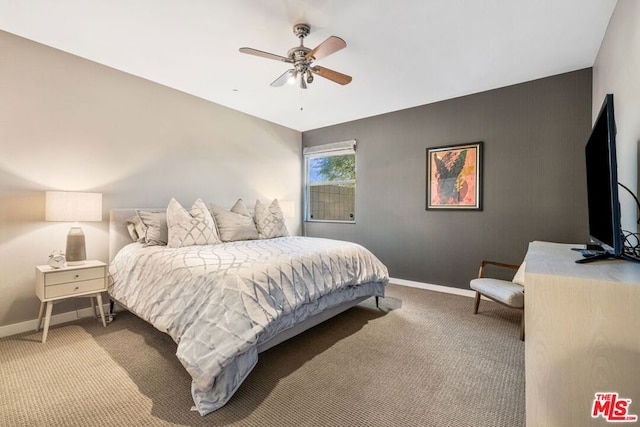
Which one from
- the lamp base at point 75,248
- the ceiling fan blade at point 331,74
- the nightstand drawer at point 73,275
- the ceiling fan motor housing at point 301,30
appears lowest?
the nightstand drawer at point 73,275

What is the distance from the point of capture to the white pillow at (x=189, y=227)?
2983 millimetres

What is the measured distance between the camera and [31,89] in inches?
105

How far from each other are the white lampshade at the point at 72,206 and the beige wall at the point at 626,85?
415 cm

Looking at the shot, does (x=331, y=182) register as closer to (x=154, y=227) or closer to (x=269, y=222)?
(x=269, y=222)

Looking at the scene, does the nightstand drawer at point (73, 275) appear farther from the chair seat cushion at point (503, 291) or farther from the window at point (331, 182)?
the chair seat cushion at point (503, 291)

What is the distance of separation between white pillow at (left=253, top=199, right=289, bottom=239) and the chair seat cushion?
7.97 ft

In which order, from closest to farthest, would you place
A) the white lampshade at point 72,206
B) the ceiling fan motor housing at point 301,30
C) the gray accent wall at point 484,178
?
the ceiling fan motor housing at point 301,30, the white lampshade at point 72,206, the gray accent wall at point 484,178

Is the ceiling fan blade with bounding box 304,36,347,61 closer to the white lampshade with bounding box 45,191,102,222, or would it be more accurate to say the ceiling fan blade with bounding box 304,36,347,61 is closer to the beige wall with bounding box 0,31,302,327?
the beige wall with bounding box 0,31,302,327

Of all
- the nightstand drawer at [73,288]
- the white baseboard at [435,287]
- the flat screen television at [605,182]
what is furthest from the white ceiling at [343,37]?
the white baseboard at [435,287]

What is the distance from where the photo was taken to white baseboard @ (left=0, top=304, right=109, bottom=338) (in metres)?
2.56

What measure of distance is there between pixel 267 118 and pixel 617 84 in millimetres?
4143

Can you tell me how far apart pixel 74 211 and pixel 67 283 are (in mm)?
635

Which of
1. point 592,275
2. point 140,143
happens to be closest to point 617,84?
point 592,275

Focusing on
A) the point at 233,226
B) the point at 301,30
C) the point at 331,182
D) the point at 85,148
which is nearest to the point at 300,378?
the point at 233,226
